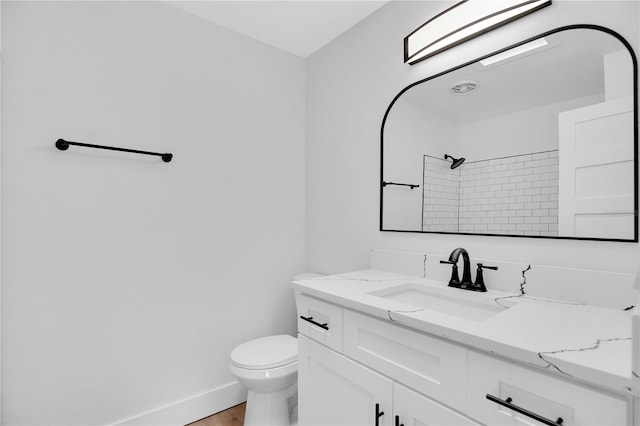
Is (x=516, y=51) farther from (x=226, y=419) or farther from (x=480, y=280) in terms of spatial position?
(x=226, y=419)

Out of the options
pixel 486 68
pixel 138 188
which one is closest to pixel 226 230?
pixel 138 188

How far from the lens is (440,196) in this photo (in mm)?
1497

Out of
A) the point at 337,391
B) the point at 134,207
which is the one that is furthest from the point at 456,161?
the point at 134,207

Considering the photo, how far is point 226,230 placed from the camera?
76.3 inches

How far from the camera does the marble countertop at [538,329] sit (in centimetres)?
60

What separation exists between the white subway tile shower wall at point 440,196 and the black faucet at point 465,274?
19cm

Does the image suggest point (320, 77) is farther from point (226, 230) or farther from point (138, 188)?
point (138, 188)

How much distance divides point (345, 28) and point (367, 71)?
0.37 meters

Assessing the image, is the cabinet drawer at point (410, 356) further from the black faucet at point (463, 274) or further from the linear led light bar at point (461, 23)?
the linear led light bar at point (461, 23)

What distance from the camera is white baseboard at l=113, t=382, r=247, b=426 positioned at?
1645 mm

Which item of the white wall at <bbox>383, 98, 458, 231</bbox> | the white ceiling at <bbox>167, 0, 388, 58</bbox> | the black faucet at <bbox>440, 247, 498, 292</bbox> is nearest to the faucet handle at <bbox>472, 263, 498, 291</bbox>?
the black faucet at <bbox>440, 247, 498, 292</bbox>

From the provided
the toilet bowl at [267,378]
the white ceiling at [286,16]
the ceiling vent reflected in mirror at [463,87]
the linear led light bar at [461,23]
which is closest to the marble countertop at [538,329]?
the toilet bowl at [267,378]

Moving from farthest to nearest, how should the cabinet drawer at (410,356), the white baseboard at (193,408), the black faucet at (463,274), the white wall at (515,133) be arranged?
1. the white baseboard at (193,408)
2. the black faucet at (463,274)
3. the white wall at (515,133)
4. the cabinet drawer at (410,356)

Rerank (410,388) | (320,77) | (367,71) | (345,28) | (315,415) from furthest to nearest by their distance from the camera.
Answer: (320,77) → (345,28) → (367,71) → (315,415) → (410,388)
